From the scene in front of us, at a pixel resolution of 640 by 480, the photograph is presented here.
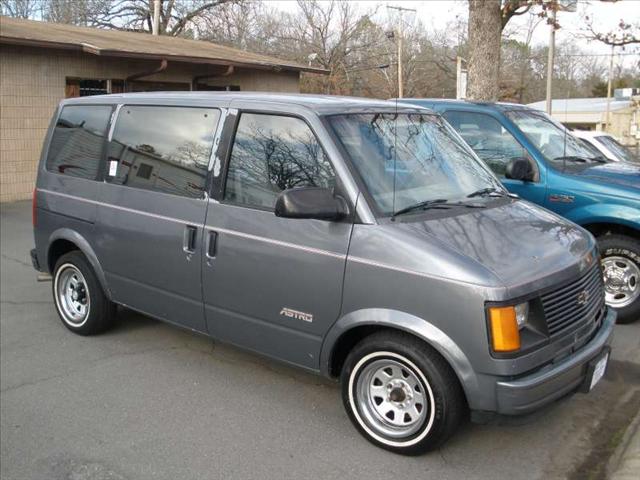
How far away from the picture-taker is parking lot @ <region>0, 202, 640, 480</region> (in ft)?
11.6

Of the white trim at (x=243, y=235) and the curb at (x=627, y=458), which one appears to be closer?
the curb at (x=627, y=458)

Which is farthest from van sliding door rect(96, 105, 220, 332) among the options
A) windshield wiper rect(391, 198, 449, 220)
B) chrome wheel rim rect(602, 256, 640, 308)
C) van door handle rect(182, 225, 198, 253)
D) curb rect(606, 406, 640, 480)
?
chrome wheel rim rect(602, 256, 640, 308)

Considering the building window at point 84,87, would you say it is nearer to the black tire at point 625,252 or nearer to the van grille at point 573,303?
the black tire at point 625,252

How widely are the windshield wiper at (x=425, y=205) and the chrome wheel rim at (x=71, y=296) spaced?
309 centimetres

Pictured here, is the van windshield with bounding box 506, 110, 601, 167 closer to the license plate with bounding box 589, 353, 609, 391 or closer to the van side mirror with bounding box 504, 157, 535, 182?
the van side mirror with bounding box 504, 157, 535, 182

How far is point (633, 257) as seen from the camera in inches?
224

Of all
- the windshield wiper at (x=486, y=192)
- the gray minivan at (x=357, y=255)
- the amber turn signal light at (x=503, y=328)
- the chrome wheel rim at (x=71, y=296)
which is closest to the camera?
the amber turn signal light at (x=503, y=328)

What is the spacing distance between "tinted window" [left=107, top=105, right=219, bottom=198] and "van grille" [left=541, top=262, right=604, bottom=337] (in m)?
2.33

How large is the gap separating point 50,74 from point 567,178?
1115cm

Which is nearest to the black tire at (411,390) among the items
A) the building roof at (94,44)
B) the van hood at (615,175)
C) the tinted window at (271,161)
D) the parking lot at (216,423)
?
the parking lot at (216,423)

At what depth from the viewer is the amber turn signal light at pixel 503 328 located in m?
3.15

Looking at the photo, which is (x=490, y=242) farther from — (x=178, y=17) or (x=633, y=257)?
(x=178, y=17)

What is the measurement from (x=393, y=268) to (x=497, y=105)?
392 cm

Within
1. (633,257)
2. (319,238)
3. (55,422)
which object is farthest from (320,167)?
(633,257)
